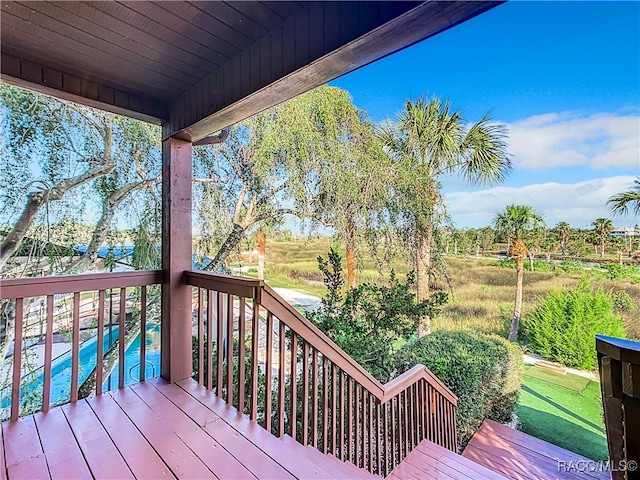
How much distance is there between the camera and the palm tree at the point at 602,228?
4211 mm

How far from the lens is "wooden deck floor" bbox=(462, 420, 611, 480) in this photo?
3.51 m

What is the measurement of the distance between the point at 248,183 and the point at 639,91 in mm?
5578

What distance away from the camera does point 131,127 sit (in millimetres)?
4621

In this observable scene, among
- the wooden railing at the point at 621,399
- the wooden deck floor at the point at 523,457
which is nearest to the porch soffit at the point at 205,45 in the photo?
the wooden railing at the point at 621,399

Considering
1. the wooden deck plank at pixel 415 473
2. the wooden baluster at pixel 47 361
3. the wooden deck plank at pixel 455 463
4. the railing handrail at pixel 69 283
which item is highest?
the railing handrail at pixel 69 283

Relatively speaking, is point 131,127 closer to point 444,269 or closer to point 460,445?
point 444,269

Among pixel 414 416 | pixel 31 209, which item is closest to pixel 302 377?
pixel 414 416

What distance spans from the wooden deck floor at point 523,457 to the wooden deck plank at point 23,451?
4.14 metres

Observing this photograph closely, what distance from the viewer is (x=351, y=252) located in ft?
19.2

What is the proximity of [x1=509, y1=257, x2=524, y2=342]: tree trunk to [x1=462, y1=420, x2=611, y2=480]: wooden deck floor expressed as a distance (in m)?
1.41

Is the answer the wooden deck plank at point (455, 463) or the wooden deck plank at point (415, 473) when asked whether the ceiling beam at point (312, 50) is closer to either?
the wooden deck plank at point (415, 473)

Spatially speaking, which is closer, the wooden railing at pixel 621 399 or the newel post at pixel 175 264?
the wooden railing at pixel 621 399

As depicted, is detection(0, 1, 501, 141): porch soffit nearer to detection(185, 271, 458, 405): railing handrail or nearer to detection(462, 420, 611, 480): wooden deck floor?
detection(185, 271, 458, 405): railing handrail

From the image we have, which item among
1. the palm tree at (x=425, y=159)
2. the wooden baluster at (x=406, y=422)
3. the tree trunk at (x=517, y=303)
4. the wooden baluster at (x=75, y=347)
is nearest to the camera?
the wooden baluster at (x=75, y=347)
